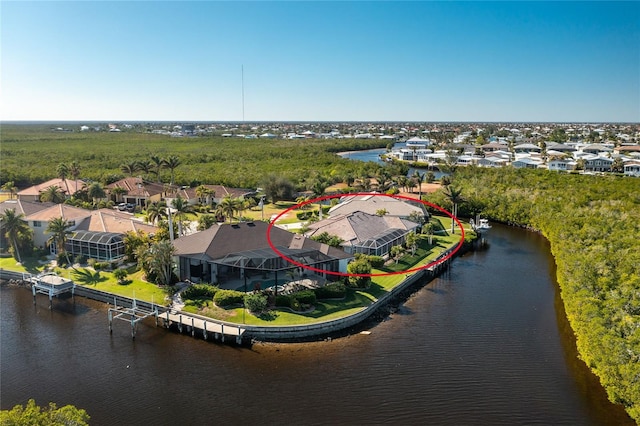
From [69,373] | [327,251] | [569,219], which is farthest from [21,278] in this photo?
[569,219]

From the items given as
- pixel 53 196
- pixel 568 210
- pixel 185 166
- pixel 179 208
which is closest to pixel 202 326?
pixel 179 208

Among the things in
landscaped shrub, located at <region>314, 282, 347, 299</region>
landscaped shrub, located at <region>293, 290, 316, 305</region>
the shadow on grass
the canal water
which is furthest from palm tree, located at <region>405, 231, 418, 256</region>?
landscaped shrub, located at <region>293, 290, 316, 305</region>

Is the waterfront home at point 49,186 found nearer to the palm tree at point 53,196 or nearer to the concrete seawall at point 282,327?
the palm tree at point 53,196

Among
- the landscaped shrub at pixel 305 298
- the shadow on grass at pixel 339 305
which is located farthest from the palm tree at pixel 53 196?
the shadow on grass at pixel 339 305

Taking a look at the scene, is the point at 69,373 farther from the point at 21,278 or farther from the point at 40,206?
the point at 40,206

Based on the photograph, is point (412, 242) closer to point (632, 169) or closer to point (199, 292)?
point (199, 292)

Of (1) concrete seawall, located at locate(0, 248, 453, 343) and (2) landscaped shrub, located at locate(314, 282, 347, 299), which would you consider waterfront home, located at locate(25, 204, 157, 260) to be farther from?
(2) landscaped shrub, located at locate(314, 282, 347, 299)
